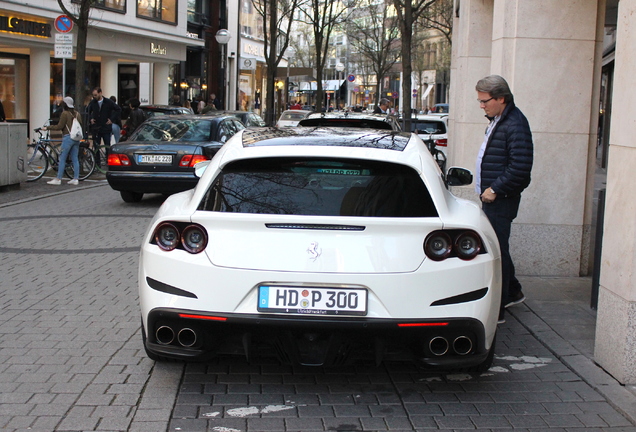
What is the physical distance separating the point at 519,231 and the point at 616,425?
164 inches

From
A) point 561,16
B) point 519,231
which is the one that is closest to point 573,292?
point 519,231

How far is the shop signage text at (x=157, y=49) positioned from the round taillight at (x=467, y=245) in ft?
109

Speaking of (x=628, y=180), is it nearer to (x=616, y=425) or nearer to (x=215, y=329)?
(x=616, y=425)

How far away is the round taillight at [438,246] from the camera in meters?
4.46

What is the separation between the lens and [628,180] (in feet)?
16.3

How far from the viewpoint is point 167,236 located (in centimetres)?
469

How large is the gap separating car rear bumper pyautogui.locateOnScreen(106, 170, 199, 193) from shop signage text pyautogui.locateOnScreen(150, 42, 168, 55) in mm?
23695

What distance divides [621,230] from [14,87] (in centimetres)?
2582

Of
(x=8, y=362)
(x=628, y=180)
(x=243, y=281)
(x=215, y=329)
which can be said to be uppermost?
(x=628, y=180)

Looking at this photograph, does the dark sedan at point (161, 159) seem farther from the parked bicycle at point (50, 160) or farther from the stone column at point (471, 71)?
the parked bicycle at point (50, 160)

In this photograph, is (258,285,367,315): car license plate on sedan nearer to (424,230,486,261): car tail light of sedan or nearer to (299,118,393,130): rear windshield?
(424,230,486,261): car tail light of sedan

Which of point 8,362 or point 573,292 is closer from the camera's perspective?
point 8,362

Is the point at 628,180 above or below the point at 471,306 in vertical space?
above

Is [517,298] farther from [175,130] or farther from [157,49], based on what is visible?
[157,49]
